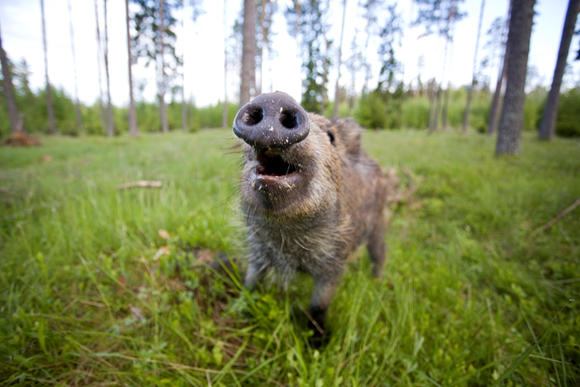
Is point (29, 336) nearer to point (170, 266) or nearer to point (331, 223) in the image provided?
point (170, 266)

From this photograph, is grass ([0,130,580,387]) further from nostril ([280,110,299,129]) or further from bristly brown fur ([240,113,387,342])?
nostril ([280,110,299,129])

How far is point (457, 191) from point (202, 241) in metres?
4.67

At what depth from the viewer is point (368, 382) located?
5.19 ft

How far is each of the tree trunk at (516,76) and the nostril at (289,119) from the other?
8.23 metres

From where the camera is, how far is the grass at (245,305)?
1428mm

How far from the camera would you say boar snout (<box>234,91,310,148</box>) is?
3.32 feet

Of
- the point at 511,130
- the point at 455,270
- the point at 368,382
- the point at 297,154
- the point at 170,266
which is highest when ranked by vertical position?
the point at 511,130

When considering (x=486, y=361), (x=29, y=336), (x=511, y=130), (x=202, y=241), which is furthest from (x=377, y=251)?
(x=511, y=130)

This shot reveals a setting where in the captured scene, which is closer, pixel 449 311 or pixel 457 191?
pixel 449 311

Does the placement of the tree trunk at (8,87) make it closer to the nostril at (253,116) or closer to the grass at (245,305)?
the grass at (245,305)

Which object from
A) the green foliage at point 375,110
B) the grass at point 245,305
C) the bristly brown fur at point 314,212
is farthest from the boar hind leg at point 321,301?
the green foliage at point 375,110

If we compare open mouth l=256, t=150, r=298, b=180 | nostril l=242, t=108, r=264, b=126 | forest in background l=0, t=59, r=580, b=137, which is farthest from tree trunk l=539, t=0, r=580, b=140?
nostril l=242, t=108, r=264, b=126

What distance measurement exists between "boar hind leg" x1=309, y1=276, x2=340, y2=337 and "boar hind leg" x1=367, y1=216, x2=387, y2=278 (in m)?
1.18

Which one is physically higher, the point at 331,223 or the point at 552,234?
the point at 331,223
